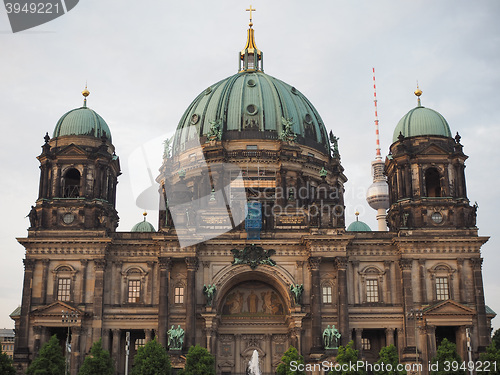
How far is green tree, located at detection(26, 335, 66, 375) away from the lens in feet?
184

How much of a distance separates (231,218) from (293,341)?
12408 mm

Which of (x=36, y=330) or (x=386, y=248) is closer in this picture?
(x=36, y=330)

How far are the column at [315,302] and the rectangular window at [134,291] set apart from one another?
15.4 m

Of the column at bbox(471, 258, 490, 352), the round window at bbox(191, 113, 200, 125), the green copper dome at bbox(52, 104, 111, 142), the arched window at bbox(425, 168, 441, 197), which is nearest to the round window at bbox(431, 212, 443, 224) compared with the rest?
the arched window at bbox(425, 168, 441, 197)

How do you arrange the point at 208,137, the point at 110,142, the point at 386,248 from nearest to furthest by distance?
the point at 386,248
the point at 110,142
the point at 208,137

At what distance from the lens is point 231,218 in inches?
2645

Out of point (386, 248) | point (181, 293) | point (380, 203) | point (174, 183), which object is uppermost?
point (380, 203)

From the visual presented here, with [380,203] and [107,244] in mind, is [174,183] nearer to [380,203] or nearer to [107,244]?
[107,244]

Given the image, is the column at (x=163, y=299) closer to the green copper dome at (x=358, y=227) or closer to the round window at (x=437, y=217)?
the round window at (x=437, y=217)

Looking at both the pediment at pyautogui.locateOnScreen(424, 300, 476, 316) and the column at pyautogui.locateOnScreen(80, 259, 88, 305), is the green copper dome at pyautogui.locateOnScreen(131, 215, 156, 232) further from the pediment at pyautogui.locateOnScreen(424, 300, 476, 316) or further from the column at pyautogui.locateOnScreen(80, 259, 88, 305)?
the pediment at pyautogui.locateOnScreen(424, 300, 476, 316)

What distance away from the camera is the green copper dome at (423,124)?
228ft

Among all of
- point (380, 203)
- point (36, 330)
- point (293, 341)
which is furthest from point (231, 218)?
point (380, 203)

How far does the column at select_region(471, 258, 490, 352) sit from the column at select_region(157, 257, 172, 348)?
26.7 metres

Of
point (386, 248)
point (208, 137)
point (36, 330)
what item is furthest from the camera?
point (208, 137)
